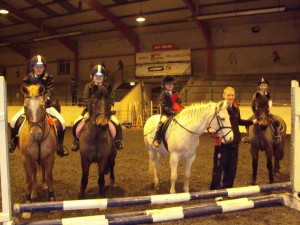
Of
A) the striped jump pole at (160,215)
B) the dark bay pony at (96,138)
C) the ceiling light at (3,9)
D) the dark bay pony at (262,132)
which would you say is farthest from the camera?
the ceiling light at (3,9)

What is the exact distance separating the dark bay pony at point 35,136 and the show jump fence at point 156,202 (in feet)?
3.78

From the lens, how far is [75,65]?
2911 centimetres

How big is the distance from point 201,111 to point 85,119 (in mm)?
1992

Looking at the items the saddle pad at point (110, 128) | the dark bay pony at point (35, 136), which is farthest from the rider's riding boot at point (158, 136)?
the dark bay pony at point (35, 136)

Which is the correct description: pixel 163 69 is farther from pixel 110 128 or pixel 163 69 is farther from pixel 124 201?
pixel 124 201

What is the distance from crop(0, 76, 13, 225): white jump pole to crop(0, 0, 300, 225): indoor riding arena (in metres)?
0.01

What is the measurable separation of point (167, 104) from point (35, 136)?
2.57 meters

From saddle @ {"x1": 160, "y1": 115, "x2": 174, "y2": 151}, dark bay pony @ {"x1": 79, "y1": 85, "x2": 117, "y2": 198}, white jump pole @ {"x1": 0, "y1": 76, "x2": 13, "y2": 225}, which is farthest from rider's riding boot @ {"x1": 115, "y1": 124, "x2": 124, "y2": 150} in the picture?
white jump pole @ {"x1": 0, "y1": 76, "x2": 13, "y2": 225}

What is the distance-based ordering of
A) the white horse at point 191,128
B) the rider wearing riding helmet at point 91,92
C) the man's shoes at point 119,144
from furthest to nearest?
1. the man's shoes at point 119,144
2. the rider wearing riding helmet at point 91,92
3. the white horse at point 191,128

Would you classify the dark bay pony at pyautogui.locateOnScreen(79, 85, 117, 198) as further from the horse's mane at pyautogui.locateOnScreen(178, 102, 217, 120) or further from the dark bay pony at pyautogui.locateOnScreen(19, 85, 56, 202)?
the horse's mane at pyautogui.locateOnScreen(178, 102, 217, 120)

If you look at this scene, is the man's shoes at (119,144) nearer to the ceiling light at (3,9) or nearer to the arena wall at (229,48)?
the arena wall at (229,48)

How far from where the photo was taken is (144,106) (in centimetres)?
2305

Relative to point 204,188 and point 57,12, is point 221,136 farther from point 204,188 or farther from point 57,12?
point 57,12

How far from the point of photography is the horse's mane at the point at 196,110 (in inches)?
222
